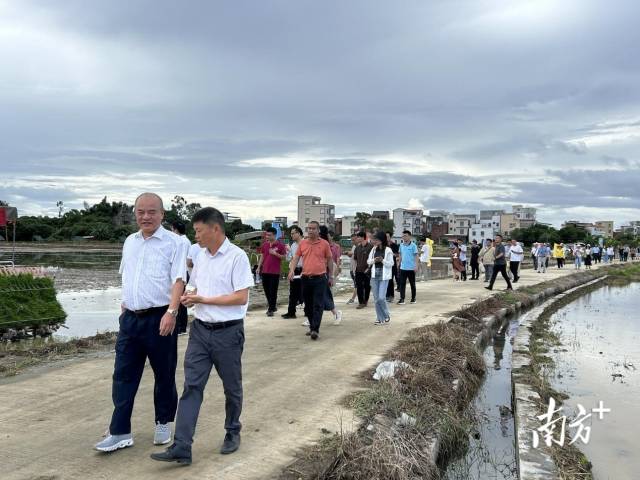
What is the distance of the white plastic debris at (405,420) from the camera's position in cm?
465

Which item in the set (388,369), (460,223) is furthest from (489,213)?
(388,369)

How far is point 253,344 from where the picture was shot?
795 cm

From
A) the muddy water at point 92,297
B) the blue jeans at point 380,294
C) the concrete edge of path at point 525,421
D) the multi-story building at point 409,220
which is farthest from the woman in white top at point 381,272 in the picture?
the multi-story building at point 409,220

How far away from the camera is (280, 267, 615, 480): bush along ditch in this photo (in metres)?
3.76

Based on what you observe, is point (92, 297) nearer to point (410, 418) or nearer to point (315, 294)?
point (315, 294)

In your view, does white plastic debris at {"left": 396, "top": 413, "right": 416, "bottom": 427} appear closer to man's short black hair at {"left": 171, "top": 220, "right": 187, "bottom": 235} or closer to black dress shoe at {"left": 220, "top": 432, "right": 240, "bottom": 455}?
black dress shoe at {"left": 220, "top": 432, "right": 240, "bottom": 455}

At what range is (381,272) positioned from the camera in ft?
31.8

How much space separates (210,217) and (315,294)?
180 inches

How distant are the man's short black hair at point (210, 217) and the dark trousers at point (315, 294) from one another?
4.49 meters

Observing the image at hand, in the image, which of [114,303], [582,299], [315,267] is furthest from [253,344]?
[582,299]

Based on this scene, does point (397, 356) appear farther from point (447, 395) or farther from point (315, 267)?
point (315, 267)

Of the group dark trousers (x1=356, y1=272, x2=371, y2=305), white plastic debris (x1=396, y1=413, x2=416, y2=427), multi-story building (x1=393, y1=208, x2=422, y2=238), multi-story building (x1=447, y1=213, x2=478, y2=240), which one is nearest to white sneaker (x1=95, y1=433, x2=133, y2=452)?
white plastic debris (x1=396, y1=413, x2=416, y2=427)

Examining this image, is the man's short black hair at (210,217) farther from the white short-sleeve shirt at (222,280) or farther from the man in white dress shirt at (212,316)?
Answer: the white short-sleeve shirt at (222,280)

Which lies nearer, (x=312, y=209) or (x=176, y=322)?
(x=176, y=322)
